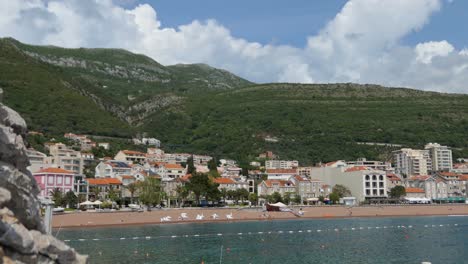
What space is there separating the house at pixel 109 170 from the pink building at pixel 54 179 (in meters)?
17.4

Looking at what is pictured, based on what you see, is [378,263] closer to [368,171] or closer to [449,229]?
[449,229]

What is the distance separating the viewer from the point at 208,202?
10575 centimetres

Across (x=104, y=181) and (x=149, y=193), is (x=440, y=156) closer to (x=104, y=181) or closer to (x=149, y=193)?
(x=104, y=181)

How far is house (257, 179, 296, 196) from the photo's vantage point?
12243 cm

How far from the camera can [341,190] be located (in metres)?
126

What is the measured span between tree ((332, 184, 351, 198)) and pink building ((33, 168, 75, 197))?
198 ft

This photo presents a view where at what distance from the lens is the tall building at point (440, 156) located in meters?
174

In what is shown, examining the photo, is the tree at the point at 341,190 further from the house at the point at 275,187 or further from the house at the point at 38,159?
the house at the point at 38,159

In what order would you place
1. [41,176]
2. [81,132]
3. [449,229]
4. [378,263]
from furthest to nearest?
[81,132]
[41,176]
[449,229]
[378,263]

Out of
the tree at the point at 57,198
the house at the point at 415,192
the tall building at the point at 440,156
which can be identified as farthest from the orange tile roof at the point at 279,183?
the tall building at the point at 440,156

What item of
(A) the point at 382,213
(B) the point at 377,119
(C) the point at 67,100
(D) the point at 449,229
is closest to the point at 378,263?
(D) the point at 449,229

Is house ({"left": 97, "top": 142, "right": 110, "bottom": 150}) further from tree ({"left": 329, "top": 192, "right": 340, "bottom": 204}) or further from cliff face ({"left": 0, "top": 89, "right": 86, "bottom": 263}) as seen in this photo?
cliff face ({"left": 0, "top": 89, "right": 86, "bottom": 263})

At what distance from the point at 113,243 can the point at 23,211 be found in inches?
1360

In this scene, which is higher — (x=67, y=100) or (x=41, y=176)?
(x=67, y=100)
